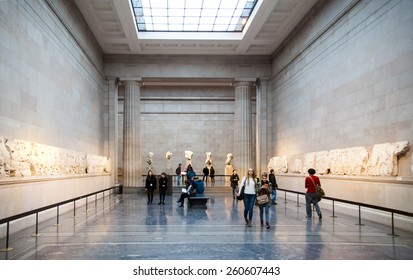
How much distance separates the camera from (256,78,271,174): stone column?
26484mm

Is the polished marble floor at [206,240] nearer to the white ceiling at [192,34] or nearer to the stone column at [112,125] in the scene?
the white ceiling at [192,34]

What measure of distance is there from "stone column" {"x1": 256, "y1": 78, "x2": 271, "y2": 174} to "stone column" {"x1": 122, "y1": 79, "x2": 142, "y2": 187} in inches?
330

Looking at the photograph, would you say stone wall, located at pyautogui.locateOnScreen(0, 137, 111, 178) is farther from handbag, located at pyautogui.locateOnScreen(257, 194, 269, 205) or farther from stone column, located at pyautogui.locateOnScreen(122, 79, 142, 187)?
stone column, located at pyautogui.locateOnScreen(122, 79, 142, 187)

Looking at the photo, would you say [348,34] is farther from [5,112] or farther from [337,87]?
[5,112]

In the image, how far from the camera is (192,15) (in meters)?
21.9

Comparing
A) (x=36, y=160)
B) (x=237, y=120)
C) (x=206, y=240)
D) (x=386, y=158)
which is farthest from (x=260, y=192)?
(x=237, y=120)

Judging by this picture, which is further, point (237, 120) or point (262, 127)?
point (237, 120)

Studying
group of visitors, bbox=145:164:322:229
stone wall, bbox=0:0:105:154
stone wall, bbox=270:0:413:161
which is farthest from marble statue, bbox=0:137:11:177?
stone wall, bbox=270:0:413:161

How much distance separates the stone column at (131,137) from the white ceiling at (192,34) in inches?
103

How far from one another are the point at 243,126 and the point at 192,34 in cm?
740

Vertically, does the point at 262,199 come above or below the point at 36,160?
below

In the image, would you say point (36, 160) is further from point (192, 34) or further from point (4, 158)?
point (192, 34)

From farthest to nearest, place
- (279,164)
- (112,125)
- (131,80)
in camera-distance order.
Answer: (131,80) < (112,125) < (279,164)

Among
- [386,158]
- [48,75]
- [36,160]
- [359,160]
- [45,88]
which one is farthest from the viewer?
[48,75]
